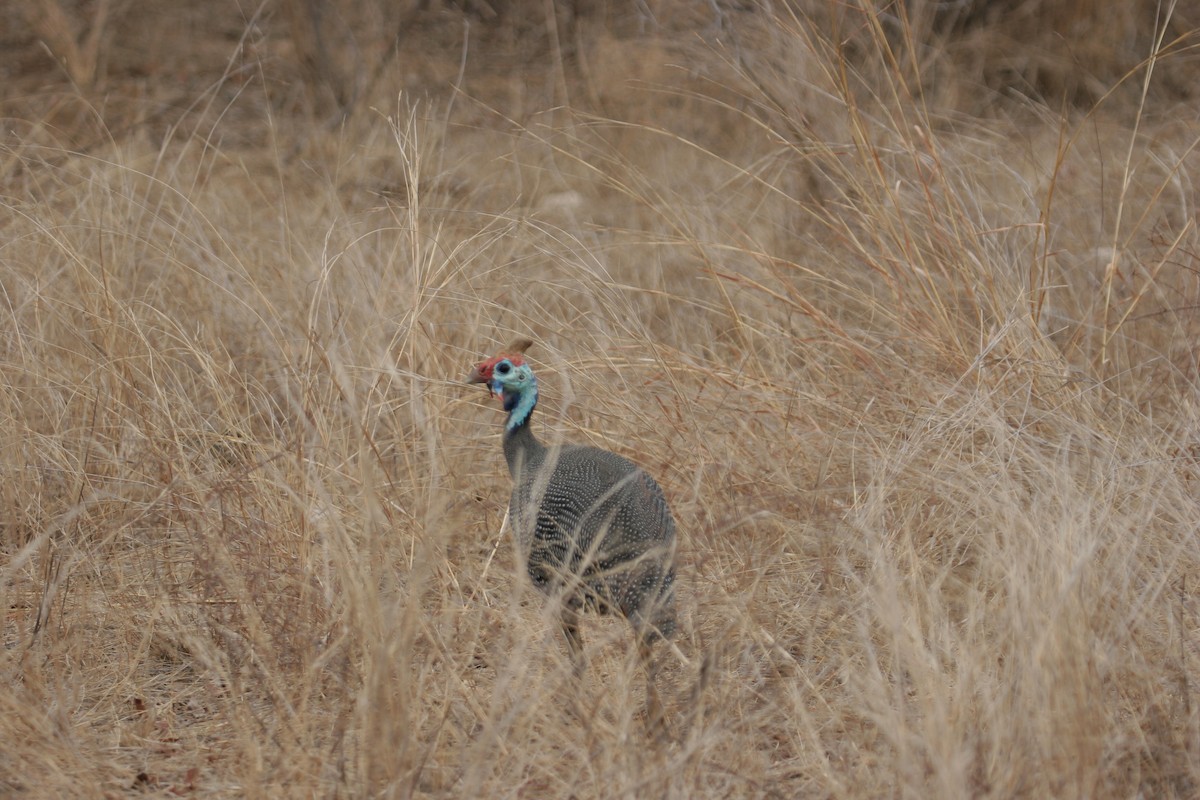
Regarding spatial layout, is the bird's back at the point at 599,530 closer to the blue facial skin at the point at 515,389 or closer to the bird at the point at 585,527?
the bird at the point at 585,527

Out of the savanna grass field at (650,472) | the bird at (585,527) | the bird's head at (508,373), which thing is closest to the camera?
the savanna grass field at (650,472)

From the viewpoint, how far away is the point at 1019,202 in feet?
14.4

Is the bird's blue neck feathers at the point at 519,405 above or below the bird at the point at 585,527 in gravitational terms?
above

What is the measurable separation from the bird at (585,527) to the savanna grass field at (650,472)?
3.5 inches

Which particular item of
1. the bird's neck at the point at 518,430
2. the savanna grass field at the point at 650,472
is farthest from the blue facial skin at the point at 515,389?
the savanna grass field at the point at 650,472

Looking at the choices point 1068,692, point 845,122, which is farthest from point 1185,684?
point 845,122

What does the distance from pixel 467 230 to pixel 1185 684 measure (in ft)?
9.02

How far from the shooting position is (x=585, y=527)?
8.75 ft

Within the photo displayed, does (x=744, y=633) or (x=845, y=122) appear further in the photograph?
(x=845, y=122)

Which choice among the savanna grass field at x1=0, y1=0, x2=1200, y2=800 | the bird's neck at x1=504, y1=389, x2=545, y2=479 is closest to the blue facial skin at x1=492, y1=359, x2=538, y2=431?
the bird's neck at x1=504, y1=389, x2=545, y2=479

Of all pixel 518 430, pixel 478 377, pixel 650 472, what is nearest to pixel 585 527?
pixel 518 430

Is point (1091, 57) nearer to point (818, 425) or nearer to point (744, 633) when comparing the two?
point (818, 425)

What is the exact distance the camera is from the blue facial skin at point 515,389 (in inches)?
115

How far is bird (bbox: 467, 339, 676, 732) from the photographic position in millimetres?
2520
